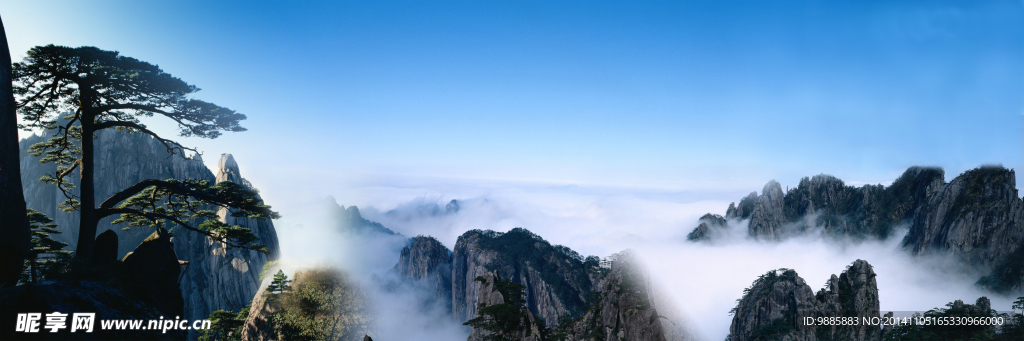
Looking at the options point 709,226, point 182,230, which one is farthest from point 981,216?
point 182,230

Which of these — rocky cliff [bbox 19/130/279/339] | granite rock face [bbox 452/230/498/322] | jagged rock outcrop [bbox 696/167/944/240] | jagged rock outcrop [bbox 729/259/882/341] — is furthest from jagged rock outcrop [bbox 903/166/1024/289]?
rocky cliff [bbox 19/130/279/339]

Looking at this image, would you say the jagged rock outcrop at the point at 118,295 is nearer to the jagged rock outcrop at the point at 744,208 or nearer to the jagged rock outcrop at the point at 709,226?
the jagged rock outcrop at the point at 744,208

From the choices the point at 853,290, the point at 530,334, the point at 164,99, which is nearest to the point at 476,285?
the point at 853,290

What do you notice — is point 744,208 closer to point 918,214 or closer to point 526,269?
point 918,214

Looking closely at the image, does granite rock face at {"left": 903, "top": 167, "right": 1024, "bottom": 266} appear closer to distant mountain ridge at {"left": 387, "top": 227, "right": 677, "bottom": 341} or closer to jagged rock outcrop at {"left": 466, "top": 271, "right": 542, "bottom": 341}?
distant mountain ridge at {"left": 387, "top": 227, "right": 677, "bottom": 341}

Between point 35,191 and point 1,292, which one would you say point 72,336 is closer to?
point 1,292
